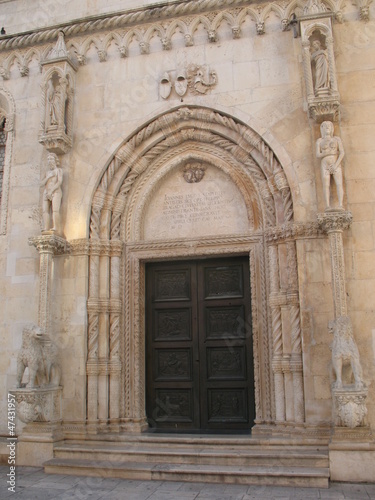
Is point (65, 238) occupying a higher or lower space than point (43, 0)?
lower

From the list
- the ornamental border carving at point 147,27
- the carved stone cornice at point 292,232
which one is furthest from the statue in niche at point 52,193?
the carved stone cornice at point 292,232

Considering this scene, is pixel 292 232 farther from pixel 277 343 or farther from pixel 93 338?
pixel 93 338

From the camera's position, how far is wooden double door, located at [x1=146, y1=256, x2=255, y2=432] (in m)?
7.97

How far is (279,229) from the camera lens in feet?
24.9

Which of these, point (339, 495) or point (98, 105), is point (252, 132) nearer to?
point (98, 105)

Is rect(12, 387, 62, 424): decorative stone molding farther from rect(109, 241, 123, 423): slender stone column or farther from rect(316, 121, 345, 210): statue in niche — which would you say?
rect(316, 121, 345, 210): statue in niche

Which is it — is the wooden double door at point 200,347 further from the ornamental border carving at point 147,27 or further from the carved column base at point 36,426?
the ornamental border carving at point 147,27

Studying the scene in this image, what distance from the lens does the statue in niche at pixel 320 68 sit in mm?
7402

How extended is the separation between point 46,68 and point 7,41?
4.01 feet

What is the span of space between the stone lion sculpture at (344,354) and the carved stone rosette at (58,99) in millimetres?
5128

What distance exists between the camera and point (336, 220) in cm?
693

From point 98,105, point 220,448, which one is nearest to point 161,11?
point 98,105

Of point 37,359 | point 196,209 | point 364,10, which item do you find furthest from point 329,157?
point 37,359

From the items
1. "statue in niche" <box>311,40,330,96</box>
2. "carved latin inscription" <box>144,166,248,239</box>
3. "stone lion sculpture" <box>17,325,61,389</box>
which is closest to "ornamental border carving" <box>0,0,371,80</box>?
"statue in niche" <box>311,40,330,96</box>
